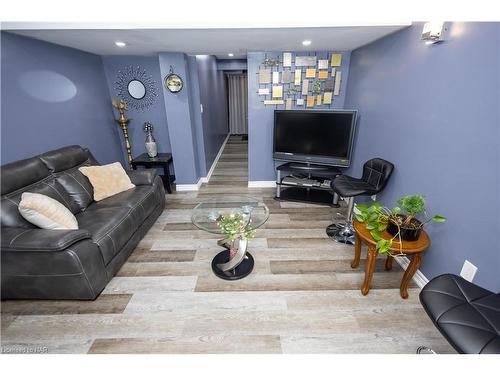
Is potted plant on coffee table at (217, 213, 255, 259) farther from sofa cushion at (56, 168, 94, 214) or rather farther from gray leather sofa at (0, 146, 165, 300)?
sofa cushion at (56, 168, 94, 214)

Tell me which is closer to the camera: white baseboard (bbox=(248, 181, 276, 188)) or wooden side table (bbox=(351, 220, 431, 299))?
wooden side table (bbox=(351, 220, 431, 299))

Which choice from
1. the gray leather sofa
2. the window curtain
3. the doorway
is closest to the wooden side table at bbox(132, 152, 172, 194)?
the gray leather sofa

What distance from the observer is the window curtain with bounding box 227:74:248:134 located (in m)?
7.17

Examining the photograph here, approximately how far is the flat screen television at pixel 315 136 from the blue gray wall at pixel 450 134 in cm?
53

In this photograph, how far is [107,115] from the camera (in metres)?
3.37

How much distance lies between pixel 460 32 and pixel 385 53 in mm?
929

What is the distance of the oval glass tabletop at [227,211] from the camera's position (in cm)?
196

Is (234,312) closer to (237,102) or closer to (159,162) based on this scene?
(159,162)

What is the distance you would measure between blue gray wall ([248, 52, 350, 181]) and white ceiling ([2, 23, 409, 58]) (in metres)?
0.27

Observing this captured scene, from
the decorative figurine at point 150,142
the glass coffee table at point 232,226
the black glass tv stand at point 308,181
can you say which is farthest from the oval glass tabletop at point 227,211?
the decorative figurine at point 150,142

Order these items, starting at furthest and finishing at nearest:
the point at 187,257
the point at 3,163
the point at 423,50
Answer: the point at 187,257
the point at 3,163
the point at 423,50
